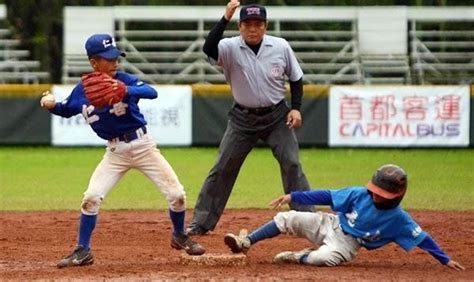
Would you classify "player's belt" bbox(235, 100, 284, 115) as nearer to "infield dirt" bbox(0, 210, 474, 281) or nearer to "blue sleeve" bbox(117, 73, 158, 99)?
"infield dirt" bbox(0, 210, 474, 281)

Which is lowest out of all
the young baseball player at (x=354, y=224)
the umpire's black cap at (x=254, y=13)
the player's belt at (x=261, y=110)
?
the young baseball player at (x=354, y=224)

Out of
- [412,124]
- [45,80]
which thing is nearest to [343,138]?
[412,124]

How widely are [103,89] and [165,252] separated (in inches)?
69.7

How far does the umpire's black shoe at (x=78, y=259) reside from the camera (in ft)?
27.9

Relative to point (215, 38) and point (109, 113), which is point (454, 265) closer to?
point (109, 113)

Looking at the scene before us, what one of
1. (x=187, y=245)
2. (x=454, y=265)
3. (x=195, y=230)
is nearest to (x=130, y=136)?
(x=187, y=245)

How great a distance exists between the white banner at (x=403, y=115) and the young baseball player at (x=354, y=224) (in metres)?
12.7

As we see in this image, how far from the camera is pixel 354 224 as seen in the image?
27.0 ft

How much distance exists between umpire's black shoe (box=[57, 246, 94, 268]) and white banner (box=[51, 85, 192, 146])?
12799 mm

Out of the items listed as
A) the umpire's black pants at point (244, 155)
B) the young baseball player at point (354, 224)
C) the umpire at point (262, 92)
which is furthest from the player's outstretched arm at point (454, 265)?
the umpire at point (262, 92)

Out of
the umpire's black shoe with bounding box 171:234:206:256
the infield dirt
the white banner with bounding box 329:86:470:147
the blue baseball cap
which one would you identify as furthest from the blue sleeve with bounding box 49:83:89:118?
the white banner with bounding box 329:86:470:147

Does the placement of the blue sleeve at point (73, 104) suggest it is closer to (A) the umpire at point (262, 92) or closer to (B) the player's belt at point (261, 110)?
(A) the umpire at point (262, 92)

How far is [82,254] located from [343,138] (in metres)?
13.3

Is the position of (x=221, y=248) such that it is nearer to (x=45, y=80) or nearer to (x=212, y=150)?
(x=212, y=150)
